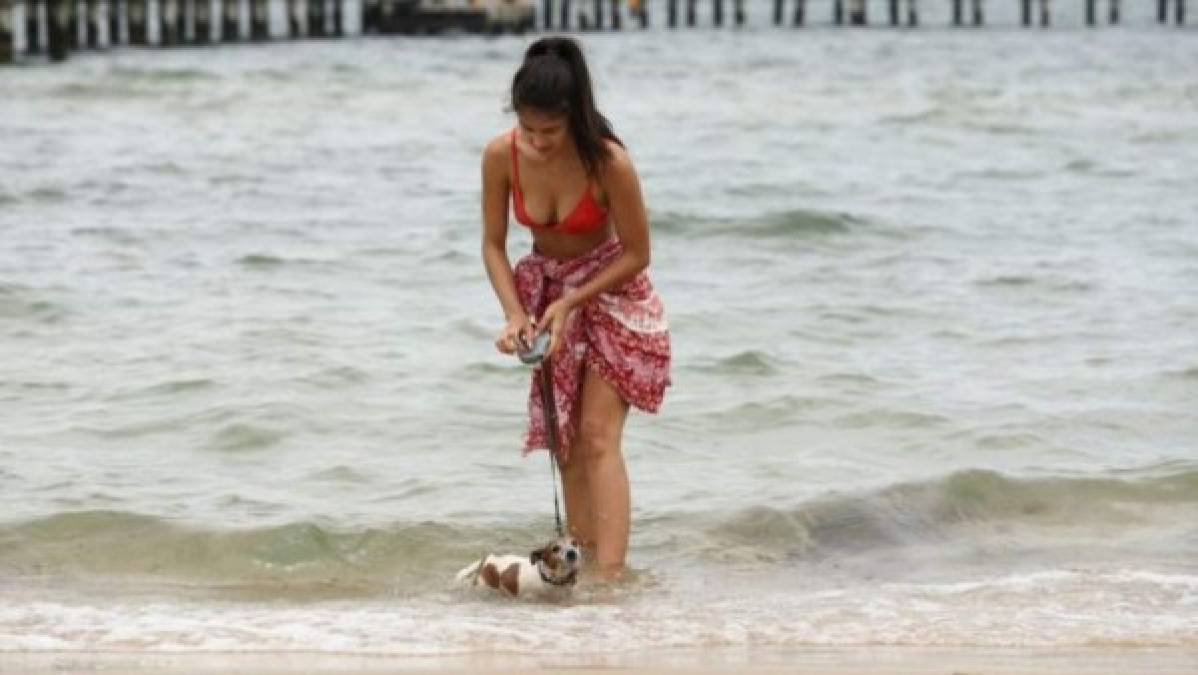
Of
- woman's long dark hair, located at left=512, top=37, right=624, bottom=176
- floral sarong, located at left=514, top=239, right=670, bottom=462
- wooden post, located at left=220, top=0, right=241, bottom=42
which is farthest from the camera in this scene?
wooden post, located at left=220, top=0, right=241, bottom=42

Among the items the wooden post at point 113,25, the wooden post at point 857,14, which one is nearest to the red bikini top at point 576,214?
the wooden post at point 113,25

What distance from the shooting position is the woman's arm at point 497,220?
576 cm

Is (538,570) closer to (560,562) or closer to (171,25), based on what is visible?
(560,562)

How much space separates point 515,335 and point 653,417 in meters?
3.13

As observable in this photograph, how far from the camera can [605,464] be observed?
6008mm

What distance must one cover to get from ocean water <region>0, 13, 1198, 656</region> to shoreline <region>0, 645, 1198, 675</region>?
0.10 metres

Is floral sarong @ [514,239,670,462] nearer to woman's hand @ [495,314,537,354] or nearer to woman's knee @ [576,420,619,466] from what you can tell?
woman's knee @ [576,420,619,466]

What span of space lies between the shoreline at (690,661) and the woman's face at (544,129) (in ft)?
3.85

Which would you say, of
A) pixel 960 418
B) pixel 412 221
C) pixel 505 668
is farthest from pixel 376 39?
pixel 505 668

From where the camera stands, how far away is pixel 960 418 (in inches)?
339

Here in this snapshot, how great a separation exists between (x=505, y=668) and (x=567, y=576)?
2.72ft

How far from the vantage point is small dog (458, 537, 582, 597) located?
580cm

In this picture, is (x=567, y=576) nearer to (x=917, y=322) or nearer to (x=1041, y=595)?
(x=1041, y=595)

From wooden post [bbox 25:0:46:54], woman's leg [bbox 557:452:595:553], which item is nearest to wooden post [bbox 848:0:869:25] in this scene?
Answer: wooden post [bbox 25:0:46:54]
